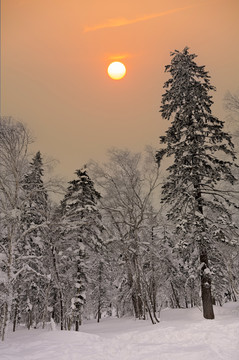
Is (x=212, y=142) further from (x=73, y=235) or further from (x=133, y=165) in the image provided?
(x=73, y=235)

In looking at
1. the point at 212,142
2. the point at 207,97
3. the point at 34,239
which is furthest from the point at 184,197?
the point at 34,239

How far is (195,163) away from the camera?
14305mm

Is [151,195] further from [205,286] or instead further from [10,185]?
[10,185]

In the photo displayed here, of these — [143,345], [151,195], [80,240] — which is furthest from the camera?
[80,240]

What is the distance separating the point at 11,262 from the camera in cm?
1167

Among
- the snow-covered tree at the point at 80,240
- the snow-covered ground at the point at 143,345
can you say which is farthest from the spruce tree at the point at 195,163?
the snow-covered tree at the point at 80,240

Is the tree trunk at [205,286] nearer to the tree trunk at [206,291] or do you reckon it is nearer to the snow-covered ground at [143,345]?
the tree trunk at [206,291]

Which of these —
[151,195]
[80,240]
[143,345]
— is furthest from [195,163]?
[80,240]

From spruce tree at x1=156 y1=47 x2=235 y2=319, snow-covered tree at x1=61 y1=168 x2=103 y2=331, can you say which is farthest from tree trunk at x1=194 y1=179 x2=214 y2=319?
snow-covered tree at x1=61 y1=168 x2=103 y2=331

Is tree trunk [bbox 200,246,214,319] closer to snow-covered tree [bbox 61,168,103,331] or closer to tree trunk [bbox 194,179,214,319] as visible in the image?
tree trunk [bbox 194,179,214,319]

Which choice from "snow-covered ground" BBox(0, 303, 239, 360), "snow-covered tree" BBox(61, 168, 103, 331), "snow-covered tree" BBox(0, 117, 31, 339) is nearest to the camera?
"snow-covered ground" BBox(0, 303, 239, 360)

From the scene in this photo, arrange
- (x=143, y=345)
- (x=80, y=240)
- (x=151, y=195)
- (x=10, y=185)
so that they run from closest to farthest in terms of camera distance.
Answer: (x=143, y=345)
(x=10, y=185)
(x=151, y=195)
(x=80, y=240)

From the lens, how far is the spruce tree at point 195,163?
13.5m

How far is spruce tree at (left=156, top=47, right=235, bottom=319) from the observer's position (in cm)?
1350
